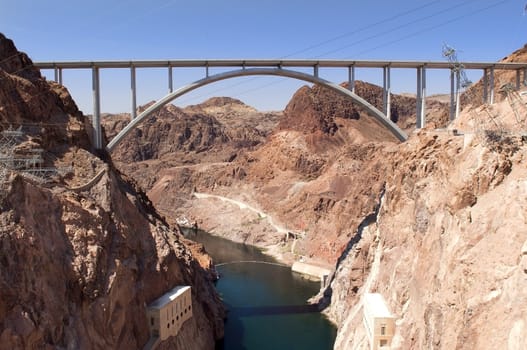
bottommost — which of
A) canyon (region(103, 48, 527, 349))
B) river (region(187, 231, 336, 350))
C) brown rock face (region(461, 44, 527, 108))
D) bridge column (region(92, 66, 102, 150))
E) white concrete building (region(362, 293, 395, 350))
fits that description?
river (region(187, 231, 336, 350))

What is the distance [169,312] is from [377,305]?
33.3ft

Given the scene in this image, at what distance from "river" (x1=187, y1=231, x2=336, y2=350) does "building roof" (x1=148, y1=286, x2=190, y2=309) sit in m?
6.85

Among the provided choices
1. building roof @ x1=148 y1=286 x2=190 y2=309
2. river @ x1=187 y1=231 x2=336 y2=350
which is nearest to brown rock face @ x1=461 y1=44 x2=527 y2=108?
river @ x1=187 y1=231 x2=336 y2=350

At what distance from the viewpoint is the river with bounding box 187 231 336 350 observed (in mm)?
30312

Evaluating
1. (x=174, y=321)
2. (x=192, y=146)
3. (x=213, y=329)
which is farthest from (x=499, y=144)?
(x=192, y=146)

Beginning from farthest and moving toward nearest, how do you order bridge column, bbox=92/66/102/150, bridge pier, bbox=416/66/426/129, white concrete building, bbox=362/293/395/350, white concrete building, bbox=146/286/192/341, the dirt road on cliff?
1. the dirt road on cliff
2. bridge pier, bbox=416/66/426/129
3. bridge column, bbox=92/66/102/150
4. white concrete building, bbox=146/286/192/341
5. white concrete building, bbox=362/293/395/350

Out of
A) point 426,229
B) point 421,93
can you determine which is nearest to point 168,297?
point 426,229

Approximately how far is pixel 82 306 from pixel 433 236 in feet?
47.4

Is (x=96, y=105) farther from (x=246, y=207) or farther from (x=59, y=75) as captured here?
(x=246, y=207)

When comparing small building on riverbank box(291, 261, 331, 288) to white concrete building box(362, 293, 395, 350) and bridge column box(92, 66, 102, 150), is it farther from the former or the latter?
bridge column box(92, 66, 102, 150)

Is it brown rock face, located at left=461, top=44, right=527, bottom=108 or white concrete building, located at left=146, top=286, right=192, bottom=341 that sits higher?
brown rock face, located at left=461, top=44, right=527, bottom=108

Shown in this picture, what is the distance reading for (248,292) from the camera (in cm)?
4053

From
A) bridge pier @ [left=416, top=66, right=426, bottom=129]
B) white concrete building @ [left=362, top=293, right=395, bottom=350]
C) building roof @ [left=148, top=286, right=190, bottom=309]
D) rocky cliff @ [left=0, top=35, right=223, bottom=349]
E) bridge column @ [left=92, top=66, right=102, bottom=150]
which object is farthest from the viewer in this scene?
bridge pier @ [left=416, top=66, right=426, bottom=129]

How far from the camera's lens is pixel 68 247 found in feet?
59.5
